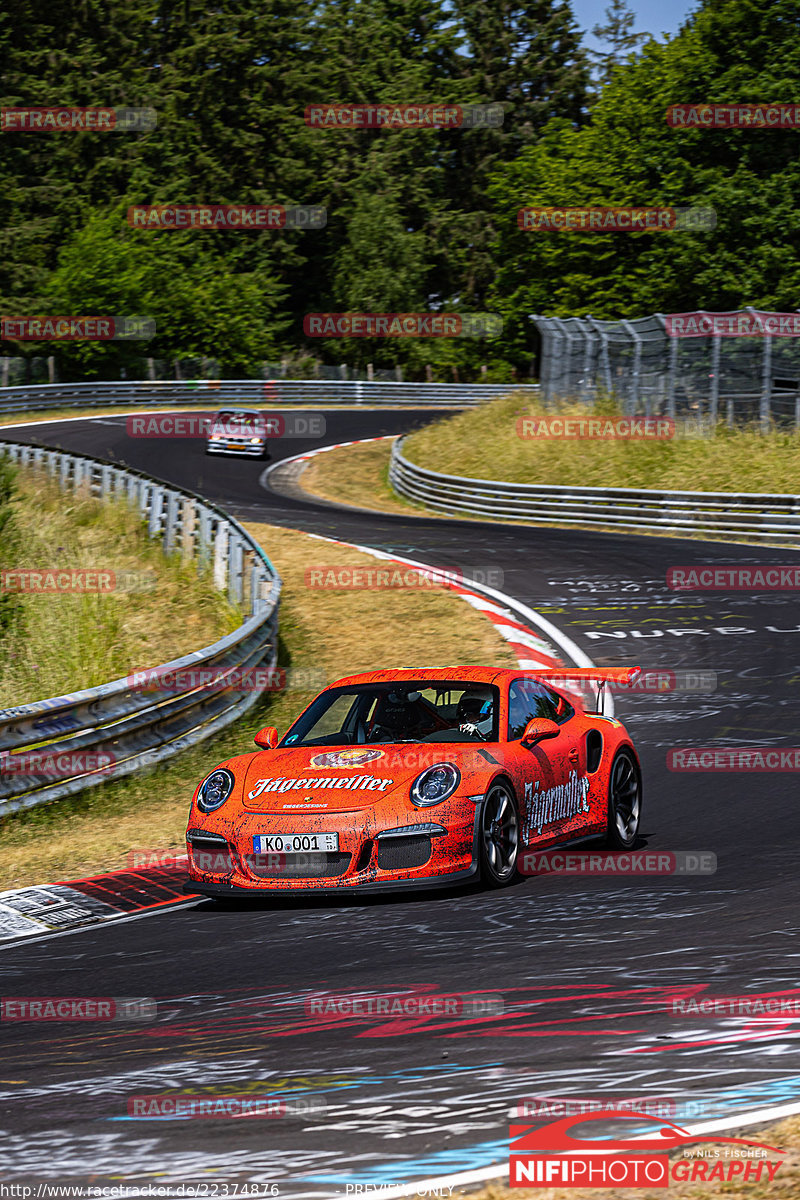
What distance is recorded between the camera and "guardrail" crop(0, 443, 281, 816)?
1043 cm

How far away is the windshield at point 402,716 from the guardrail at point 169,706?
96.9 inches

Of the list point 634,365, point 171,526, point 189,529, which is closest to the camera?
point 189,529

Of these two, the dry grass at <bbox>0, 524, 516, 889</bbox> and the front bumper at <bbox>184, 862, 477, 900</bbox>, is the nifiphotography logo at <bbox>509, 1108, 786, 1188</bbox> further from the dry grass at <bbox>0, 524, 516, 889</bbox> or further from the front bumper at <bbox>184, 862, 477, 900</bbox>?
the dry grass at <bbox>0, 524, 516, 889</bbox>

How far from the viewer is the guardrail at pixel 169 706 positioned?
1043cm

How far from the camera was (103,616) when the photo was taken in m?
16.1

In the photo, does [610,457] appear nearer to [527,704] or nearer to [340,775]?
[527,704]

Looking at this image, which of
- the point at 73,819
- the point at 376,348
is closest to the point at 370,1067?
the point at 73,819

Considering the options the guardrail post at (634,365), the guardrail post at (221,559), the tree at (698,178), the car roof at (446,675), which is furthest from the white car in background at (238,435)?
the car roof at (446,675)

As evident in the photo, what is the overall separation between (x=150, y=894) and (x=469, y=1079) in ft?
14.4

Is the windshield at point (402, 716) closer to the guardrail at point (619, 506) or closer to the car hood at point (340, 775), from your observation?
the car hood at point (340, 775)

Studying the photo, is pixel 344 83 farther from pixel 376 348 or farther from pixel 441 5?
pixel 376 348

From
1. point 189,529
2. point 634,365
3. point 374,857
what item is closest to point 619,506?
point 634,365

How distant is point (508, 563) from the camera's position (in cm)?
2331

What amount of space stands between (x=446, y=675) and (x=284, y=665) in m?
7.48
